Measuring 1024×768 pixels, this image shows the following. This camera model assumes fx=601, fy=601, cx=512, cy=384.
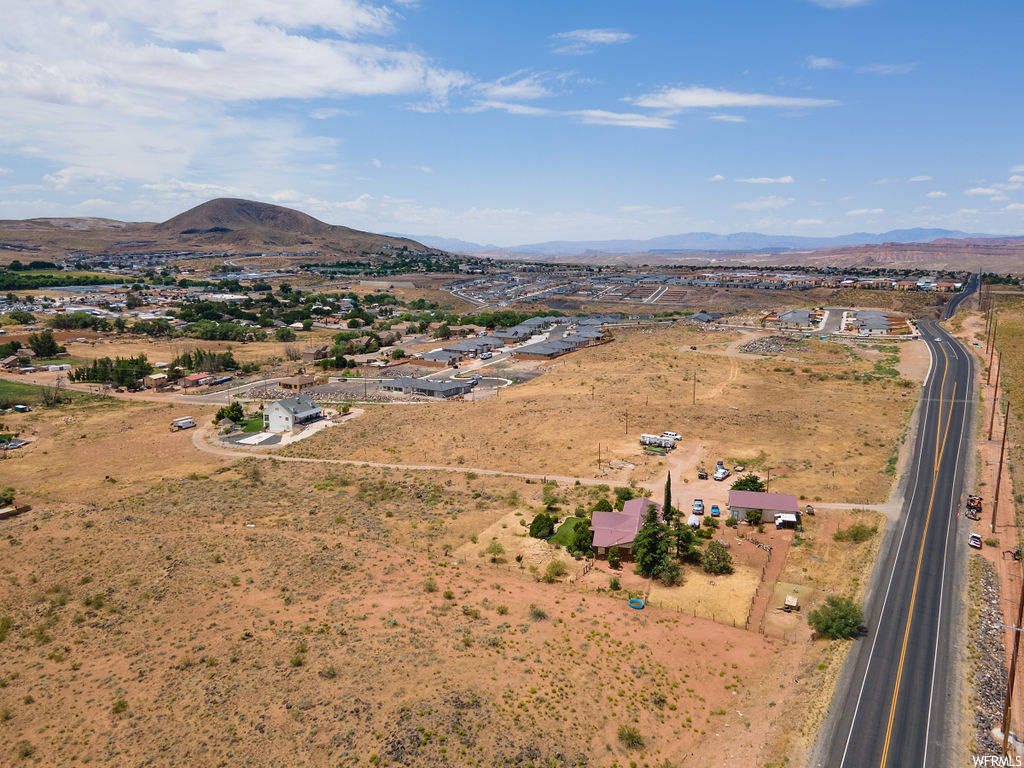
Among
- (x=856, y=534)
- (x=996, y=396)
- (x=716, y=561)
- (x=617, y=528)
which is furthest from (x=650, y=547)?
(x=996, y=396)

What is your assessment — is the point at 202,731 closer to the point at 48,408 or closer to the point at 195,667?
the point at 195,667

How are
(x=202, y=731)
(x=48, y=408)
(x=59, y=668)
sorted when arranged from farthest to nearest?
1. (x=48, y=408)
2. (x=59, y=668)
3. (x=202, y=731)

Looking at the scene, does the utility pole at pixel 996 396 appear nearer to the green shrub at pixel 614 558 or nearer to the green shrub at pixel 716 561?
the green shrub at pixel 716 561

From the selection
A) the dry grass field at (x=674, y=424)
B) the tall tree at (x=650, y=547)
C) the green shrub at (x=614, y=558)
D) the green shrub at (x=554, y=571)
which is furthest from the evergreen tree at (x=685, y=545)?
the dry grass field at (x=674, y=424)

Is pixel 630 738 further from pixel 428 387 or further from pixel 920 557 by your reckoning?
pixel 428 387

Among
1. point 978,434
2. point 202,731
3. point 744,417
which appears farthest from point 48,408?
point 978,434

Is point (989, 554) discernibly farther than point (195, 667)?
Yes
